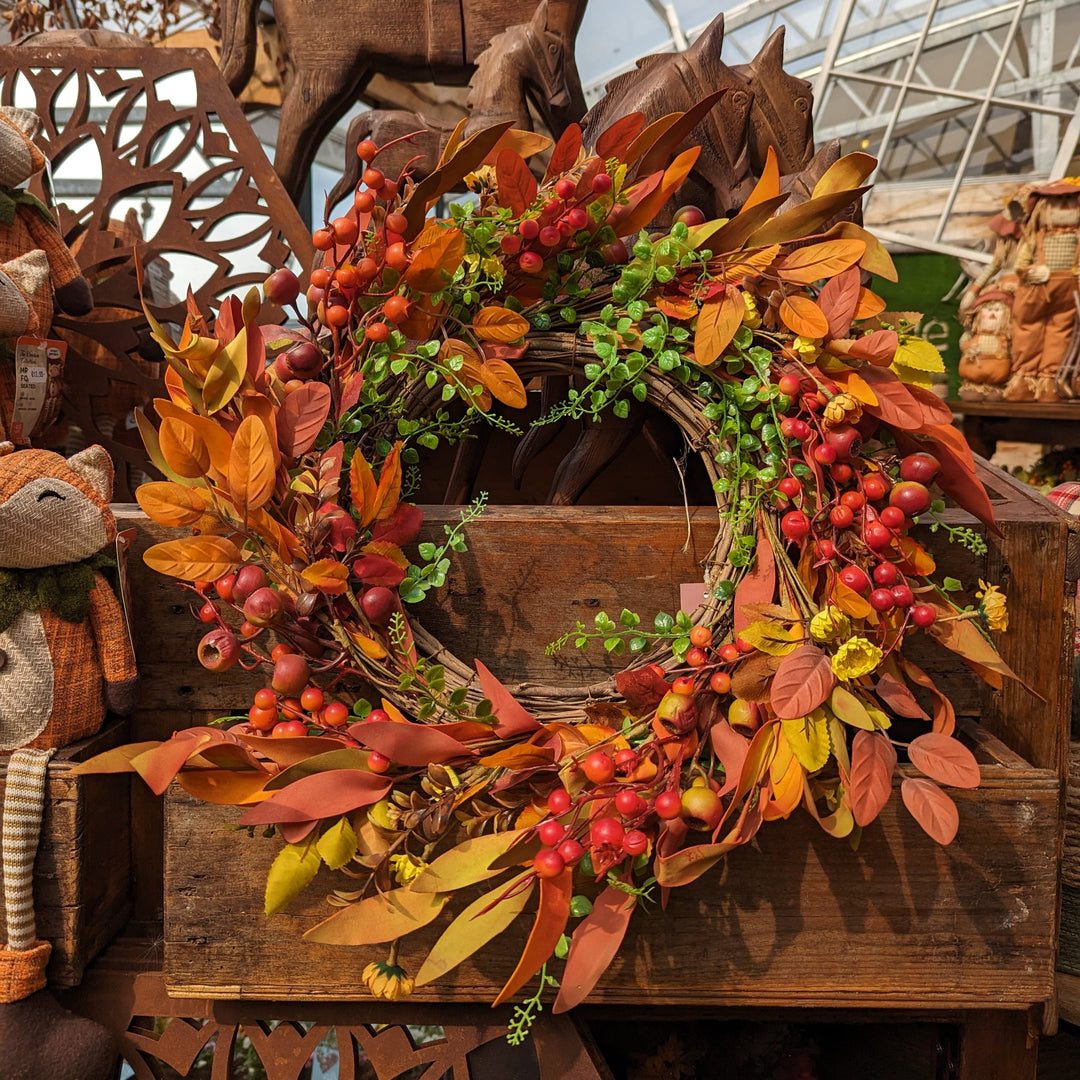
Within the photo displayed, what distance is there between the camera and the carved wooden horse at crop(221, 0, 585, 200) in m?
1.52

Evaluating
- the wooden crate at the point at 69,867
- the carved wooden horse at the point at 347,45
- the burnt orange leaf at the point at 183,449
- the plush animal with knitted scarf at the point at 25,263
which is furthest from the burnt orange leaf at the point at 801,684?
the carved wooden horse at the point at 347,45

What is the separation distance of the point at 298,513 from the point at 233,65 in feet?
4.43

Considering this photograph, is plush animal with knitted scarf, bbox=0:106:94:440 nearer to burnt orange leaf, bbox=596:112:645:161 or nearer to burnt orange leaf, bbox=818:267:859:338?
burnt orange leaf, bbox=596:112:645:161

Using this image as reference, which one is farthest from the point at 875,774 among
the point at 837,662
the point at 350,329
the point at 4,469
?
the point at 4,469

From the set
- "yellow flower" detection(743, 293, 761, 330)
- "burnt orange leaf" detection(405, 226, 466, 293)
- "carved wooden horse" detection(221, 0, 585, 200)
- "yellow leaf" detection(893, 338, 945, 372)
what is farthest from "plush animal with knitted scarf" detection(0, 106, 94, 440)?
"yellow leaf" detection(893, 338, 945, 372)

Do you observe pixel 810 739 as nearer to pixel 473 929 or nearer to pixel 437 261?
pixel 473 929

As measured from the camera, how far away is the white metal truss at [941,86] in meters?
2.95

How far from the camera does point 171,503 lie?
62 cm

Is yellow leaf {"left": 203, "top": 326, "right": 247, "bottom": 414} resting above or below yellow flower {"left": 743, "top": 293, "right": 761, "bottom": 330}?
below

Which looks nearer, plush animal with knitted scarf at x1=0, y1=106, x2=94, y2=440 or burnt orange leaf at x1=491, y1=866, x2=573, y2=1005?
burnt orange leaf at x1=491, y1=866, x2=573, y2=1005

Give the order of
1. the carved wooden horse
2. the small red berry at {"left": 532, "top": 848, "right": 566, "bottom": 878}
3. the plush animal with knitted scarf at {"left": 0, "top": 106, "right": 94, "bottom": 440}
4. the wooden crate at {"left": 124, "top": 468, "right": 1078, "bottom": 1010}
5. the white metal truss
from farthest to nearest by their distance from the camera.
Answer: the white metal truss < the carved wooden horse < the plush animal with knitted scarf at {"left": 0, "top": 106, "right": 94, "bottom": 440} < the wooden crate at {"left": 124, "top": 468, "right": 1078, "bottom": 1010} < the small red berry at {"left": 532, "top": 848, "right": 566, "bottom": 878}

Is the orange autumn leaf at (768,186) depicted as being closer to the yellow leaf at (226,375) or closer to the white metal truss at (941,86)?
the yellow leaf at (226,375)

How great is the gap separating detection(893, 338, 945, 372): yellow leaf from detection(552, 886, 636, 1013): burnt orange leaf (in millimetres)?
427

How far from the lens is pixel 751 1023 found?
1094 millimetres
